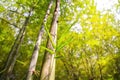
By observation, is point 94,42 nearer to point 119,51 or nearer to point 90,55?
point 90,55

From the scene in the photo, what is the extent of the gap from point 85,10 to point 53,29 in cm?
1365

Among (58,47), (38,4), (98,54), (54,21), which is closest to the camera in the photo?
(58,47)

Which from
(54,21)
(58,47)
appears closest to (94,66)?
(54,21)

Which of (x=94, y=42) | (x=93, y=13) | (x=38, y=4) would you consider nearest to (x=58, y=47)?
(x=38, y=4)

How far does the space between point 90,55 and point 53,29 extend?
1545 cm

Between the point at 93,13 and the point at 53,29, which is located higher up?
the point at 93,13

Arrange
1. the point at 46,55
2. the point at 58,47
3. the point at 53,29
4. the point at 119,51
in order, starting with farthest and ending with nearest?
the point at 119,51 → the point at 53,29 → the point at 46,55 → the point at 58,47

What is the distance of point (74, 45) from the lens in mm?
17844

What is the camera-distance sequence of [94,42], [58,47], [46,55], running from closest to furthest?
[58,47]
[46,55]
[94,42]

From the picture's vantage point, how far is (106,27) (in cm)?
1711

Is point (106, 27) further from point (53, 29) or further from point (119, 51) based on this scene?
point (53, 29)

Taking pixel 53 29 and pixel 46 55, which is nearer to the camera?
pixel 46 55

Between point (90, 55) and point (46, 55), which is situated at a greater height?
point (90, 55)

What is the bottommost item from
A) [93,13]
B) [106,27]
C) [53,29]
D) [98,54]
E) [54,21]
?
[53,29]
